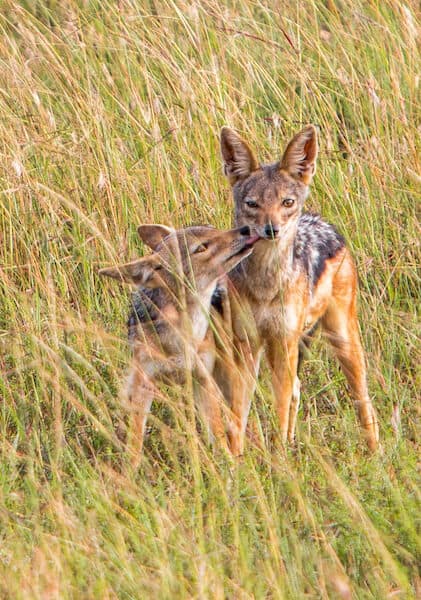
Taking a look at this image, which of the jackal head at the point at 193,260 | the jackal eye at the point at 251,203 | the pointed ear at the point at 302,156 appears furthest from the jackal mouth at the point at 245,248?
the pointed ear at the point at 302,156

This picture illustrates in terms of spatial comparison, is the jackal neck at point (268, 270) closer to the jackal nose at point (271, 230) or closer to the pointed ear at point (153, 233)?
the jackal nose at point (271, 230)

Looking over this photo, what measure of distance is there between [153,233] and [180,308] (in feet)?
1.47

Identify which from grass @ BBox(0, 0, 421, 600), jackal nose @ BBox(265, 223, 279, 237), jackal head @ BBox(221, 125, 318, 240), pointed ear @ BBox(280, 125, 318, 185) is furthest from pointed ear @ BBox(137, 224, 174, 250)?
pointed ear @ BBox(280, 125, 318, 185)

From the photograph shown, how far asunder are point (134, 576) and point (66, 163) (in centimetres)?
350

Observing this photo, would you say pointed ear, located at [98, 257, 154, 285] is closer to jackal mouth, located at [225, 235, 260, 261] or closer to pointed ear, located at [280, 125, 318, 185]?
jackal mouth, located at [225, 235, 260, 261]

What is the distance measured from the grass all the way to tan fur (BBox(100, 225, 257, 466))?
124 millimetres

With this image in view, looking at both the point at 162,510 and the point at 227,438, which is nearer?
the point at 162,510

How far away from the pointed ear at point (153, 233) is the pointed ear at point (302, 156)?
69 centimetres

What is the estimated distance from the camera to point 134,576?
3658 millimetres

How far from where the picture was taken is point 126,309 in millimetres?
6098

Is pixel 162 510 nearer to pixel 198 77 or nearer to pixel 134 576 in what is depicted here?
pixel 134 576

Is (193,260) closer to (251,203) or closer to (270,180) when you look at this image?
(251,203)

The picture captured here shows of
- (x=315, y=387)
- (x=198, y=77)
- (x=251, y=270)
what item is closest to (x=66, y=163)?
(x=198, y=77)

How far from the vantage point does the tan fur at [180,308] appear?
5188 mm
